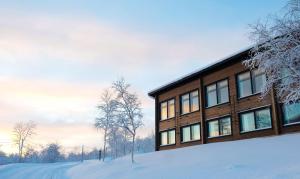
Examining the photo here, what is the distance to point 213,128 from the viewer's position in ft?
100

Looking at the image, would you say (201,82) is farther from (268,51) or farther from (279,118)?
(268,51)

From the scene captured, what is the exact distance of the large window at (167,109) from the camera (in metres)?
37.4

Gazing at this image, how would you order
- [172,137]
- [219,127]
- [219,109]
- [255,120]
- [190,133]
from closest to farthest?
[255,120], [219,127], [219,109], [190,133], [172,137]

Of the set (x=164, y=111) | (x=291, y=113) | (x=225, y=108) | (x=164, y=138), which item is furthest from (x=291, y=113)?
(x=164, y=111)

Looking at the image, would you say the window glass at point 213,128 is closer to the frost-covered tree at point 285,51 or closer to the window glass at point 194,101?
the window glass at point 194,101

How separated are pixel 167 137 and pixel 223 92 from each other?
35.2ft

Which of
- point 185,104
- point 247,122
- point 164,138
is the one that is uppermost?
point 185,104

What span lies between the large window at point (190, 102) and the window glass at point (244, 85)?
6091 millimetres

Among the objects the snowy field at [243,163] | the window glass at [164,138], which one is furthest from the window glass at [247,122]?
the window glass at [164,138]

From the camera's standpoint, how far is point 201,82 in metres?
32.5

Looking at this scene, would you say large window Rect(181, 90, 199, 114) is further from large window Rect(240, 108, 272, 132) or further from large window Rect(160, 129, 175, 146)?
large window Rect(240, 108, 272, 132)

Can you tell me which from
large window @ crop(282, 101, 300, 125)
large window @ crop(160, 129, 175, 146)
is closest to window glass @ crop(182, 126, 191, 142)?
large window @ crop(160, 129, 175, 146)

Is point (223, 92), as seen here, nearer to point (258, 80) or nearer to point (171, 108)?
point (258, 80)

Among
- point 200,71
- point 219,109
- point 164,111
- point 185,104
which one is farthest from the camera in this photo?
point 164,111
